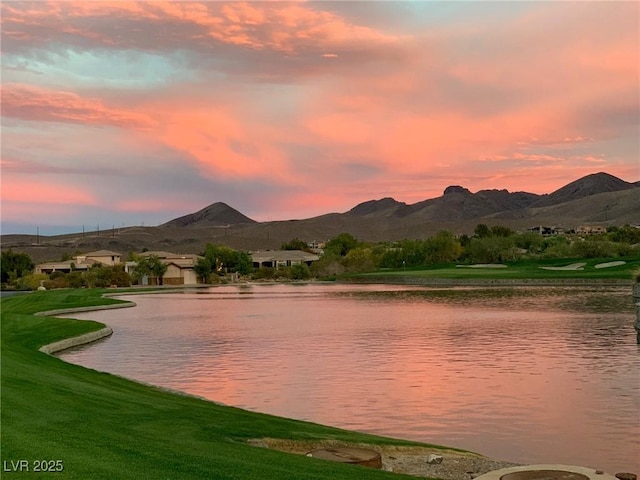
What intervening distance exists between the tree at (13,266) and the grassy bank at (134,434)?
9556 centimetres

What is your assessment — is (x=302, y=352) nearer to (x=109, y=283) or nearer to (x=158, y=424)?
(x=158, y=424)

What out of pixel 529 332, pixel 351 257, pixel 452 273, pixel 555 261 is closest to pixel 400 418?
pixel 529 332

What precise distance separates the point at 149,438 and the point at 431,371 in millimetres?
13559

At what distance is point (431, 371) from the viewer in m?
23.6

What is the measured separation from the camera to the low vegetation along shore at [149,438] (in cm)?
955

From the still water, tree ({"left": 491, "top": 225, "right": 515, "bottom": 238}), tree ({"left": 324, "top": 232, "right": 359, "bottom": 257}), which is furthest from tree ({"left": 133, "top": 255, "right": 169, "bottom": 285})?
tree ({"left": 491, "top": 225, "right": 515, "bottom": 238})

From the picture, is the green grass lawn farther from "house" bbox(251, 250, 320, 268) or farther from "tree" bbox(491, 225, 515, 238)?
"house" bbox(251, 250, 320, 268)

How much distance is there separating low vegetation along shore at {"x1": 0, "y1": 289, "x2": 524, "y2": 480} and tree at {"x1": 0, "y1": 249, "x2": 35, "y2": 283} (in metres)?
95.6

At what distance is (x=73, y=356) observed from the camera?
29.3 metres

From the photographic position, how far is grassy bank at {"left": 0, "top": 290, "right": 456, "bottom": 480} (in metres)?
9.53

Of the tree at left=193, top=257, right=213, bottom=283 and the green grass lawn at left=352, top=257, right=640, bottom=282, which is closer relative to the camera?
the green grass lawn at left=352, top=257, right=640, bottom=282

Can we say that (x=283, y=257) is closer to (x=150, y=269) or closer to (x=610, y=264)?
(x=150, y=269)

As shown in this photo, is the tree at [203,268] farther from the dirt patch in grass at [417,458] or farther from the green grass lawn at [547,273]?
the dirt patch in grass at [417,458]

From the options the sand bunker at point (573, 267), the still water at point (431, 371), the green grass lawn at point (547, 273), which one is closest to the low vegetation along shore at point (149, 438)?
the still water at point (431, 371)
